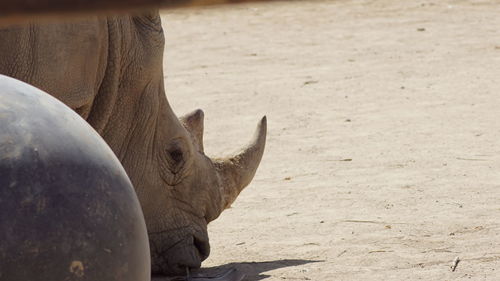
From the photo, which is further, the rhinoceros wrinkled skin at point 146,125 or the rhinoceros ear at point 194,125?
the rhinoceros ear at point 194,125

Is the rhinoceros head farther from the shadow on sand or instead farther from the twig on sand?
the twig on sand

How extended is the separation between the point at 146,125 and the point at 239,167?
66cm

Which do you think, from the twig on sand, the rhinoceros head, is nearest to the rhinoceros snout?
the rhinoceros head

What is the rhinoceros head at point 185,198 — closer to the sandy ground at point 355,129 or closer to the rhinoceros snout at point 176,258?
the rhinoceros snout at point 176,258

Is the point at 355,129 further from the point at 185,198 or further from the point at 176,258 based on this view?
the point at 176,258

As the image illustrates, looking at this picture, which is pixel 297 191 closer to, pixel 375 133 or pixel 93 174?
pixel 375 133

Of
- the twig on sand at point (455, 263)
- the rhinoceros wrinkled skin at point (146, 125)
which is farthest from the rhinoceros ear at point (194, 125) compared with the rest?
the twig on sand at point (455, 263)

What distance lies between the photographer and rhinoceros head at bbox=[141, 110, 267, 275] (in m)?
5.50

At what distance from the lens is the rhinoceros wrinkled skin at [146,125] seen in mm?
5141

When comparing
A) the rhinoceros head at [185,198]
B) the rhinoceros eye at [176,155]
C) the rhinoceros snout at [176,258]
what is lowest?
the rhinoceros snout at [176,258]

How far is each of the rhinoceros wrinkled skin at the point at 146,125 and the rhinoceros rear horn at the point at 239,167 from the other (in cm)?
3

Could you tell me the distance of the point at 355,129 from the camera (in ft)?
29.5

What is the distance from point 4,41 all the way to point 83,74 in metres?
0.41

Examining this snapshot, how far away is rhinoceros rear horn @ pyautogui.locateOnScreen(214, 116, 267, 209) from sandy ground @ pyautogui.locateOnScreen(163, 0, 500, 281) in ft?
0.98
